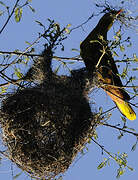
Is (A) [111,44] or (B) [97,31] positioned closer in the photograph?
(A) [111,44]

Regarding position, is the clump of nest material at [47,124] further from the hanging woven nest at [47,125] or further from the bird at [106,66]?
the bird at [106,66]

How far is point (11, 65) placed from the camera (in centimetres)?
342

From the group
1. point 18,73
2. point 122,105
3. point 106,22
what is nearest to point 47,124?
point 18,73

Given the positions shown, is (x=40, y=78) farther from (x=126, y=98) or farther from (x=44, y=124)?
(x=126, y=98)

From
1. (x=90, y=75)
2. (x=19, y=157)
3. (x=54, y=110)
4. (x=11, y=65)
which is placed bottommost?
(x=19, y=157)

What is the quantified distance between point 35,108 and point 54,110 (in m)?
Result: 0.13

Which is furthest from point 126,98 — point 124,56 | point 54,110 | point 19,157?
point 19,157

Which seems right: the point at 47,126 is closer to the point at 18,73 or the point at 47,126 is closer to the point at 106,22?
the point at 18,73

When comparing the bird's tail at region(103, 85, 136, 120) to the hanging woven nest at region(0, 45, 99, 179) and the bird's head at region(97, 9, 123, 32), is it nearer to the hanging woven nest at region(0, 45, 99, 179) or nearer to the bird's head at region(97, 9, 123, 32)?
the hanging woven nest at region(0, 45, 99, 179)

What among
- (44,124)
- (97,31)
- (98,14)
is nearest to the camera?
(44,124)

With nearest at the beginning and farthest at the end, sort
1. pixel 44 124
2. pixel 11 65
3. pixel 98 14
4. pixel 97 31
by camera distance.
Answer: pixel 44 124 → pixel 98 14 → pixel 11 65 → pixel 97 31

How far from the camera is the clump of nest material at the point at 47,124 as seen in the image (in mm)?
2998

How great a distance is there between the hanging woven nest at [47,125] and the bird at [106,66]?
26 cm

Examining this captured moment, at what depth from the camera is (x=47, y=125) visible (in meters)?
2.99
